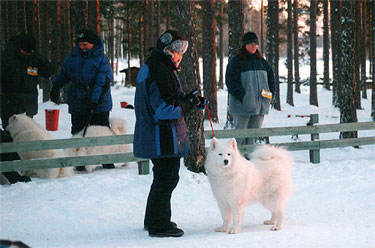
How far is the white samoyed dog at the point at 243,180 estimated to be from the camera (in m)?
4.95

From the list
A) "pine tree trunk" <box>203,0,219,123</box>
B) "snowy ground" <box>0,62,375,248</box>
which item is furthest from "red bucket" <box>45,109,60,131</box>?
"pine tree trunk" <box>203,0,219,123</box>

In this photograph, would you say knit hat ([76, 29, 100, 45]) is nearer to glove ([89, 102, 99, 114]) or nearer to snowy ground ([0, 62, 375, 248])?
glove ([89, 102, 99, 114])

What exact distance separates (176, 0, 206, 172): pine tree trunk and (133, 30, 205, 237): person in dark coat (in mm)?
2775

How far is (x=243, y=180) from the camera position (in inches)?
196

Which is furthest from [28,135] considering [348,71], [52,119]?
[348,71]

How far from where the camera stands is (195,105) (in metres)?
4.88

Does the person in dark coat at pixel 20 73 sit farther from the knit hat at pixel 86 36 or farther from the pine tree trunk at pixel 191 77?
the pine tree trunk at pixel 191 77

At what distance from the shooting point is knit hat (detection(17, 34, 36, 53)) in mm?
7420

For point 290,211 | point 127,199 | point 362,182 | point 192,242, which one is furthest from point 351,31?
point 192,242

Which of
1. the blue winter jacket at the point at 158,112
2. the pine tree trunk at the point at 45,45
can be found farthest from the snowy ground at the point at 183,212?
the pine tree trunk at the point at 45,45

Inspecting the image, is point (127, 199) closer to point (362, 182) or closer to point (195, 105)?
point (195, 105)

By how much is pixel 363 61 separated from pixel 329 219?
990 inches

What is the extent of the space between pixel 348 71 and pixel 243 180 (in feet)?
26.0

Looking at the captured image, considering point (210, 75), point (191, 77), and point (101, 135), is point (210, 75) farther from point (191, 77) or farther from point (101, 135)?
point (101, 135)
